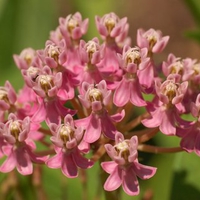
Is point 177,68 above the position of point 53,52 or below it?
below

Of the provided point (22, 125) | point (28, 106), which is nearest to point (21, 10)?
point (28, 106)

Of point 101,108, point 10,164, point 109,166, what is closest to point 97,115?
point 101,108

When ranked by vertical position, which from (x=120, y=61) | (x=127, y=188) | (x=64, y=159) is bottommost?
(x=127, y=188)

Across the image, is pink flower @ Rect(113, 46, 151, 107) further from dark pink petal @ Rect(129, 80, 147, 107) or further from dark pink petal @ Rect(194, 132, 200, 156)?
dark pink petal @ Rect(194, 132, 200, 156)

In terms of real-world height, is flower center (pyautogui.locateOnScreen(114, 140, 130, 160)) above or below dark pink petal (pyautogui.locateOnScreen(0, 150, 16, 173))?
below

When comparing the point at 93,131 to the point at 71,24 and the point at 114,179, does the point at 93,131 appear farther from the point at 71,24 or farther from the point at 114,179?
the point at 71,24

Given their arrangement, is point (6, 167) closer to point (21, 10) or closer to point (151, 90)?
point (151, 90)

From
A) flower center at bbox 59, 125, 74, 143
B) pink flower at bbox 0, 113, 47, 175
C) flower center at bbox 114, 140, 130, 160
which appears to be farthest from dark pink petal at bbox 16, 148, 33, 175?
flower center at bbox 114, 140, 130, 160
